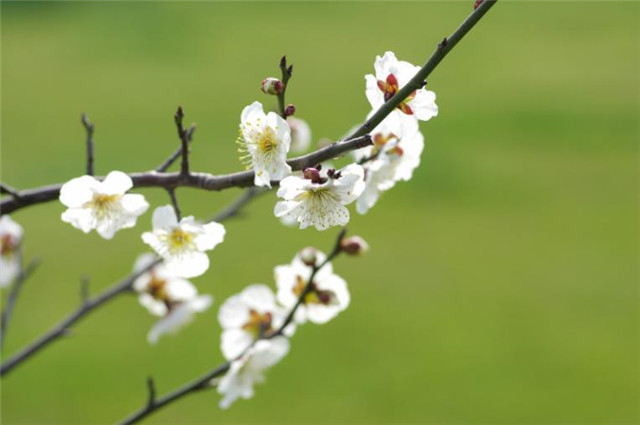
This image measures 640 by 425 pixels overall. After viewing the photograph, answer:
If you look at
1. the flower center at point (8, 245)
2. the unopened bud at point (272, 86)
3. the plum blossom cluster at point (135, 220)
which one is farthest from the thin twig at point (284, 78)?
the flower center at point (8, 245)

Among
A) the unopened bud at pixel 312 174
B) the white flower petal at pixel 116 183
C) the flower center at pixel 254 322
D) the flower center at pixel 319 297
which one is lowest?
the flower center at pixel 254 322

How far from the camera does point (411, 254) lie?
4324 millimetres

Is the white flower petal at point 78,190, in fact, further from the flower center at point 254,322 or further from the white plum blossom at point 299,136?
the white plum blossom at point 299,136

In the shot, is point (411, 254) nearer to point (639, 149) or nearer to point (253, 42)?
point (639, 149)

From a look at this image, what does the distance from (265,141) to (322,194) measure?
0.22ft

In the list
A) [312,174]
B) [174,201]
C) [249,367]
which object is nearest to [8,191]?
[174,201]

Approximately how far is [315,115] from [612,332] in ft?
10.3

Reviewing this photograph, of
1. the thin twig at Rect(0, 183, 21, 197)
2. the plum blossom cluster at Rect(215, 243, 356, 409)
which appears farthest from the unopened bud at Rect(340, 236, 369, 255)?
the thin twig at Rect(0, 183, 21, 197)

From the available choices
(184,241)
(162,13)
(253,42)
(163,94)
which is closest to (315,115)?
(163,94)

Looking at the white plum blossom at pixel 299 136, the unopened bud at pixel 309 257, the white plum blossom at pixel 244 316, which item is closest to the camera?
the unopened bud at pixel 309 257

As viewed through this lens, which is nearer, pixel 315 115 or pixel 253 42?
pixel 315 115

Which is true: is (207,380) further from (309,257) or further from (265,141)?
(265,141)

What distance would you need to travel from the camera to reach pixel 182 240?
0.70 metres

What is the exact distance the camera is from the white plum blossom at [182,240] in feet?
2.27
